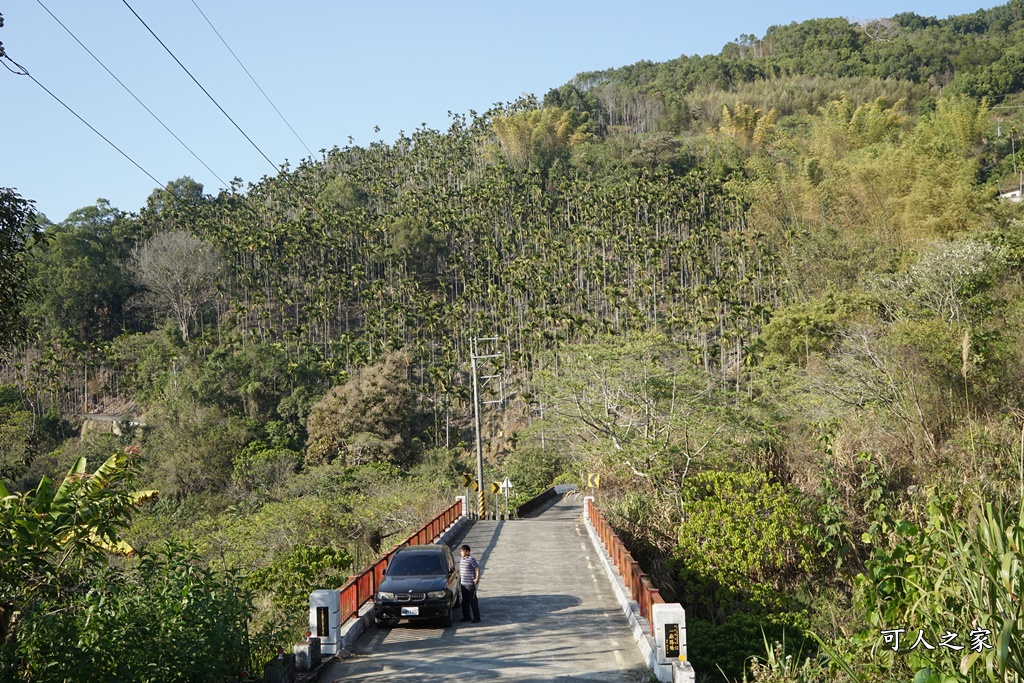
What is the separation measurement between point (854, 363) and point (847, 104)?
7150 centimetres

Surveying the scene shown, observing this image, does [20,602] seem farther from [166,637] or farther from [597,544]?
[597,544]

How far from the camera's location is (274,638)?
43.3 feet

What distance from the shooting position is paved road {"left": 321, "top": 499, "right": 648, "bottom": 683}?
41.0 feet

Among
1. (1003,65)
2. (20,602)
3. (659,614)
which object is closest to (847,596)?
(659,614)

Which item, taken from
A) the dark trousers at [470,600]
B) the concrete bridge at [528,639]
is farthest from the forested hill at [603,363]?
the dark trousers at [470,600]

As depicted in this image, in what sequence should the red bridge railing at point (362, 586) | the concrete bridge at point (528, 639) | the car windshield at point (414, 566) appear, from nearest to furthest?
the concrete bridge at point (528, 639), the red bridge railing at point (362, 586), the car windshield at point (414, 566)

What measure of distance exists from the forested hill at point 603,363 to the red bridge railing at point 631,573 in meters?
1.34

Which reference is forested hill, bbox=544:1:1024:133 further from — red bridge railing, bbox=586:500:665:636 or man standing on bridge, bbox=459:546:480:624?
man standing on bridge, bbox=459:546:480:624

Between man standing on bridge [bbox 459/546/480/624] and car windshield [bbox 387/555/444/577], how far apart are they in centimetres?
54

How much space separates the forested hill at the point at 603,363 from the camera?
10500 mm

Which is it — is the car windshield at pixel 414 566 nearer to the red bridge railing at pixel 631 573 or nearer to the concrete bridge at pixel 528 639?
the concrete bridge at pixel 528 639

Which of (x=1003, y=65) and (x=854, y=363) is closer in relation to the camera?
(x=854, y=363)

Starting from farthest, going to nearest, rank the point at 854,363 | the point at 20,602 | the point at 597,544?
the point at 854,363
the point at 597,544
the point at 20,602

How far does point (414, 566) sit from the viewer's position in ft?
53.7
